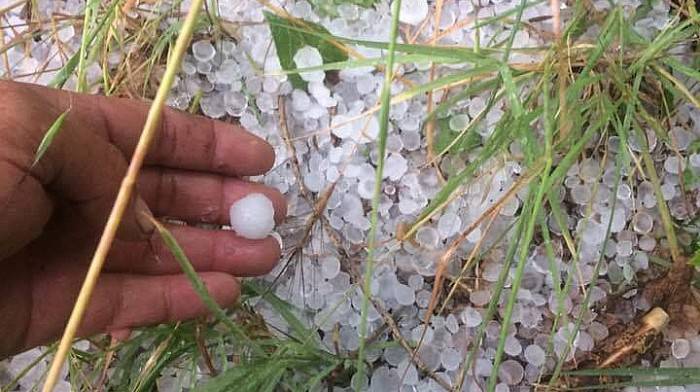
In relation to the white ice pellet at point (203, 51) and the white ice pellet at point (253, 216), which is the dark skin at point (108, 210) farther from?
the white ice pellet at point (203, 51)

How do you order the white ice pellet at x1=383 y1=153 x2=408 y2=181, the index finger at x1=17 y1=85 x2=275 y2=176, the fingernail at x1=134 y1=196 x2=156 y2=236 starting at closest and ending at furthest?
the fingernail at x1=134 y1=196 x2=156 y2=236 < the index finger at x1=17 y1=85 x2=275 y2=176 < the white ice pellet at x1=383 y1=153 x2=408 y2=181

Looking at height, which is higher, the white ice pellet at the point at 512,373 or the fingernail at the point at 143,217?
the fingernail at the point at 143,217

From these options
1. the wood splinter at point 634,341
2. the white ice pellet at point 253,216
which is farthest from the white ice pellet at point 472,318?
the white ice pellet at point 253,216

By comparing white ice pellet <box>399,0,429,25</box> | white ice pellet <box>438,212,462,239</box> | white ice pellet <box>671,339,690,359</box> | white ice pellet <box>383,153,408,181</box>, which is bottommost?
white ice pellet <box>671,339,690,359</box>

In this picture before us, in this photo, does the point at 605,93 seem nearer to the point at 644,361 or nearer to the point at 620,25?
the point at 620,25

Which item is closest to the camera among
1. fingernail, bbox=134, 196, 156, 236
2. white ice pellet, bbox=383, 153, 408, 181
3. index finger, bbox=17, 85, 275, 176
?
fingernail, bbox=134, 196, 156, 236

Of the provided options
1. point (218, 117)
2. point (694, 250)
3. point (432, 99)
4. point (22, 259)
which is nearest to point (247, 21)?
point (218, 117)

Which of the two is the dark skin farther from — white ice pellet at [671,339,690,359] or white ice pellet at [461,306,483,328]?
white ice pellet at [671,339,690,359]

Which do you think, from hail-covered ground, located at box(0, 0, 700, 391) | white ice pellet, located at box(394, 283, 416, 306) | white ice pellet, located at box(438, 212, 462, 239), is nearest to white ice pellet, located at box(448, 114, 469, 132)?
hail-covered ground, located at box(0, 0, 700, 391)

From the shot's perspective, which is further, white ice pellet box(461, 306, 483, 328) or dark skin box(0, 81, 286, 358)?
white ice pellet box(461, 306, 483, 328)
